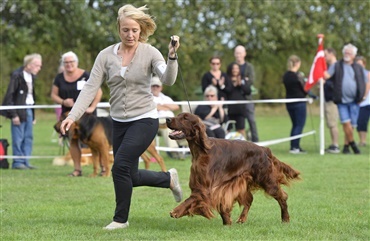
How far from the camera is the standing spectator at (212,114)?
42.4ft

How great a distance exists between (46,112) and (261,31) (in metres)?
10.3

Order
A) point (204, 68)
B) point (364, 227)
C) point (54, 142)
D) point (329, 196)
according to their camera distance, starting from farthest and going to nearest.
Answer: point (204, 68) → point (54, 142) → point (329, 196) → point (364, 227)

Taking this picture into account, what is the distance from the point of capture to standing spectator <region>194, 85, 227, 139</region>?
12914mm

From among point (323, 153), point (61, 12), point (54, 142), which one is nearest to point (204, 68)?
point (61, 12)

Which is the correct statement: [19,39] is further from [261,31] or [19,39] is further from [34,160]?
[34,160]

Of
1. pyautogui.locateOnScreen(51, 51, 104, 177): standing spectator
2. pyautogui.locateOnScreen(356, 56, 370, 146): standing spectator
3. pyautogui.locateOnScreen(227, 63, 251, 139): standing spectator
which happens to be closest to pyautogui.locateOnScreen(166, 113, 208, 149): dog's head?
pyautogui.locateOnScreen(51, 51, 104, 177): standing spectator

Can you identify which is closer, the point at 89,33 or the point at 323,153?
the point at 323,153

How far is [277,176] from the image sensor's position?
689 cm

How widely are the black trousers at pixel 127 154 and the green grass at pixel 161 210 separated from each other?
0.27m

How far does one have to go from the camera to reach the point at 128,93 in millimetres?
6484

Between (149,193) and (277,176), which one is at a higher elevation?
(277,176)

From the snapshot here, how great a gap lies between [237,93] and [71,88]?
416cm

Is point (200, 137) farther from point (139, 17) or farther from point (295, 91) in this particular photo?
point (295, 91)

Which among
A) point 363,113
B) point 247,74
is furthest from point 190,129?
point 363,113
